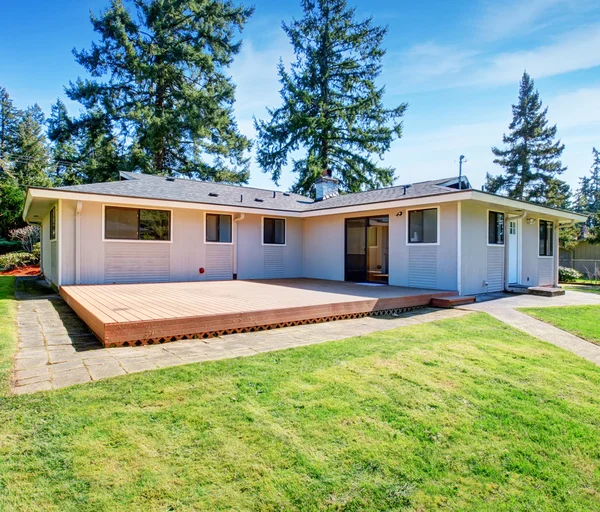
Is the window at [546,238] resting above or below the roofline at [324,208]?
below

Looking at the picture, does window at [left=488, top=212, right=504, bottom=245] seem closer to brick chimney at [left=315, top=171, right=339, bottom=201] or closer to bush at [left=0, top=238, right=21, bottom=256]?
brick chimney at [left=315, top=171, right=339, bottom=201]

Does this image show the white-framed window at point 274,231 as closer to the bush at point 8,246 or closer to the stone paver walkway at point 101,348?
the stone paver walkway at point 101,348

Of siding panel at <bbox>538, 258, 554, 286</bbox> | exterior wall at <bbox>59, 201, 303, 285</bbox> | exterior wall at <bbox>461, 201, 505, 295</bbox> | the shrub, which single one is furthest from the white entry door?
the shrub

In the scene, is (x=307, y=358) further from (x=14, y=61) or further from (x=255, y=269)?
(x=14, y=61)

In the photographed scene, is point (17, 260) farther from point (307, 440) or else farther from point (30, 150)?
point (307, 440)

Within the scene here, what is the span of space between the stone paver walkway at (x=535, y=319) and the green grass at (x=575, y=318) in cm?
17

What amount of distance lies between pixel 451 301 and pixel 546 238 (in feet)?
23.3

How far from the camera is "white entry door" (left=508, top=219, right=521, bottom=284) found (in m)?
10.8

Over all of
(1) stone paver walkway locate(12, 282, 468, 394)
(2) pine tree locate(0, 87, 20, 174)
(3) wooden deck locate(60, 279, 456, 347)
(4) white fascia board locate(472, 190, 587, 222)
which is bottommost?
(1) stone paver walkway locate(12, 282, 468, 394)

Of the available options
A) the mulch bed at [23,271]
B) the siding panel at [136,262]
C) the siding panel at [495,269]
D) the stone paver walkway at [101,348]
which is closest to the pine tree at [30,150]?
the mulch bed at [23,271]

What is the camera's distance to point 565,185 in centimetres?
3081

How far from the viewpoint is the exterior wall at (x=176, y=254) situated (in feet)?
29.6

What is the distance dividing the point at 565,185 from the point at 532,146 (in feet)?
15.5

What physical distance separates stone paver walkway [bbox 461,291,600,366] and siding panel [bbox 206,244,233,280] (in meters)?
6.75
